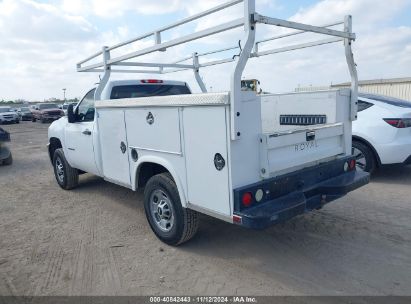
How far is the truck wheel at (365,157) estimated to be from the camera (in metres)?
6.54

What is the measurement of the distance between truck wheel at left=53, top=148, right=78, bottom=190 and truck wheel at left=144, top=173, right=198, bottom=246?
3.00 meters

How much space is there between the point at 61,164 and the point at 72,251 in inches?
121

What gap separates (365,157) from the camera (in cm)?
657

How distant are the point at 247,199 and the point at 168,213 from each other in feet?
4.20

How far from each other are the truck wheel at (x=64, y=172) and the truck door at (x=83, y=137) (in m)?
0.46

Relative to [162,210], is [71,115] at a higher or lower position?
higher

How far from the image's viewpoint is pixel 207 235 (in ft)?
14.7

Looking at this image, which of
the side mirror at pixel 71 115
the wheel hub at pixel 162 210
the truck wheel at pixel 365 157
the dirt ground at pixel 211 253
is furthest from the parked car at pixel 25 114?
the wheel hub at pixel 162 210

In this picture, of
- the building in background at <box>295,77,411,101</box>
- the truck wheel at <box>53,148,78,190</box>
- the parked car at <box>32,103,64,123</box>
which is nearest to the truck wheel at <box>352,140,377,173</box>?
the truck wheel at <box>53,148,78,190</box>

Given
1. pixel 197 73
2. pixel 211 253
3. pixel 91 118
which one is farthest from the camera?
pixel 197 73

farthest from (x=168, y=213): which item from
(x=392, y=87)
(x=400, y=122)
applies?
(x=392, y=87)

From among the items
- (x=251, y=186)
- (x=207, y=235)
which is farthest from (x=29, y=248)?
(x=251, y=186)

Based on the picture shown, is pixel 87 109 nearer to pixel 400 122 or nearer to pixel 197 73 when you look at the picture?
pixel 197 73

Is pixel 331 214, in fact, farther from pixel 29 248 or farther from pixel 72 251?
pixel 29 248
